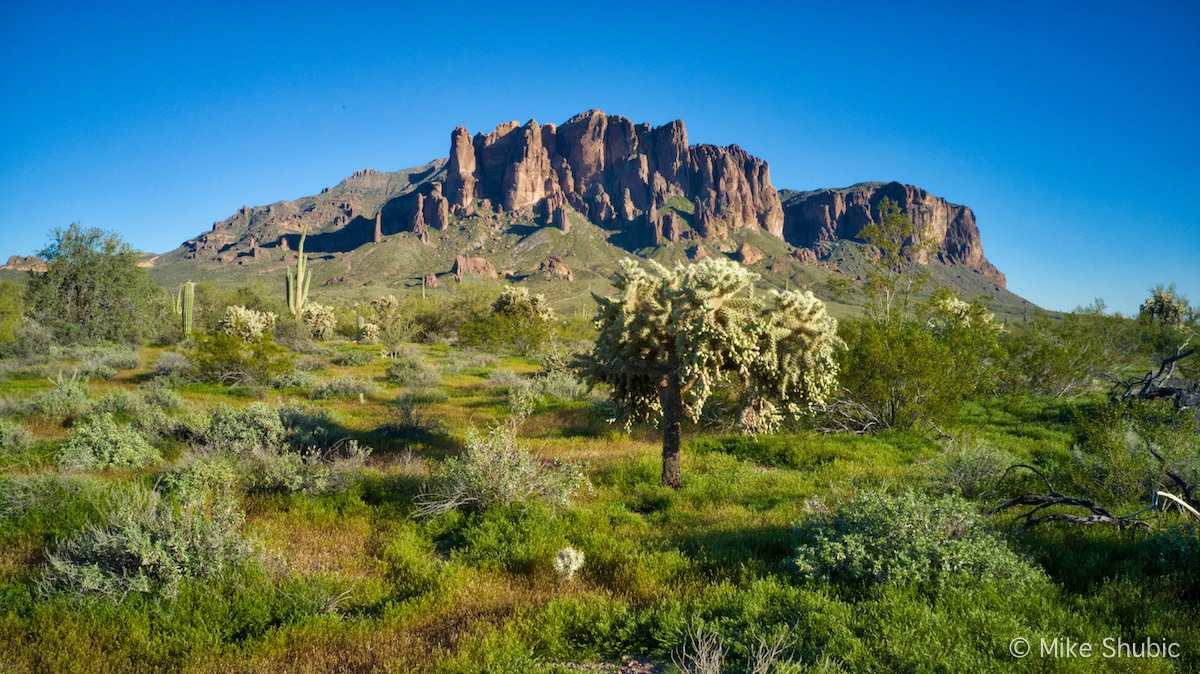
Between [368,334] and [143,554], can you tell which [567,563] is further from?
[368,334]

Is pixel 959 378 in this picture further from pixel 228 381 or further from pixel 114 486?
pixel 228 381

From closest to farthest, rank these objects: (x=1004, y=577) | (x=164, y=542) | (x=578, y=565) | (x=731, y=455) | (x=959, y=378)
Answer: (x=1004, y=577) < (x=164, y=542) < (x=578, y=565) < (x=731, y=455) < (x=959, y=378)

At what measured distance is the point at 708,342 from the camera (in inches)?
320

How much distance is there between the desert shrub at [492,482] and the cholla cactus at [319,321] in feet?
150

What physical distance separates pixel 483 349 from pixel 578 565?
34819mm

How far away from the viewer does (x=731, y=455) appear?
1141 centimetres

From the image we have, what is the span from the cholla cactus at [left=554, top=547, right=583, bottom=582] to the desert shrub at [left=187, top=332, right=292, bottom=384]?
1834 cm

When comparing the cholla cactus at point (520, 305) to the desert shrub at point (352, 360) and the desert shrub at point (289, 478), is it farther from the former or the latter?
the desert shrub at point (289, 478)

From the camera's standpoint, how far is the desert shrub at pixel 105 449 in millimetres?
8805

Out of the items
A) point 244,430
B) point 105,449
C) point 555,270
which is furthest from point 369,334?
point 555,270

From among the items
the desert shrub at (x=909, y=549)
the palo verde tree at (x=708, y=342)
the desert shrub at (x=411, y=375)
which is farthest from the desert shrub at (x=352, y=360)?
the desert shrub at (x=909, y=549)

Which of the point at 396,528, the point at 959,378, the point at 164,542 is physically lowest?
the point at 396,528

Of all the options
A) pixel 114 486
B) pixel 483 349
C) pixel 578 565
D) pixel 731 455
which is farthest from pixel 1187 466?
pixel 483 349

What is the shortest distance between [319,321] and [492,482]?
154 ft
